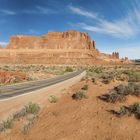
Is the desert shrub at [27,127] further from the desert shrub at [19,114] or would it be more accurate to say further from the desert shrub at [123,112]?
the desert shrub at [123,112]

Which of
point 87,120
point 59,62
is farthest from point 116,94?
point 59,62

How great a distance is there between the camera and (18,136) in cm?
1173

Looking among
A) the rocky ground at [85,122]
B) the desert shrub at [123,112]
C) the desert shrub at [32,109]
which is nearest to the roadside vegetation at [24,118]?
the desert shrub at [32,109]

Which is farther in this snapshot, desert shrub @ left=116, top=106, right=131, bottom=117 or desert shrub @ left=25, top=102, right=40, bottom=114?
desert shrub @ left=25, top=102, right=40, bottom=114

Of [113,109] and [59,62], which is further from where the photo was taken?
[59,62]

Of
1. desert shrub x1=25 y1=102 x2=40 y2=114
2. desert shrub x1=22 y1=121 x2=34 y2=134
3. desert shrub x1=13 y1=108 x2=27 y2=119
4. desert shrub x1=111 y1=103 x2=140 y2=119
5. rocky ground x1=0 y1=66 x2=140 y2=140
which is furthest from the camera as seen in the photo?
desert shrub x1=25 y1=102 x2=40 y2=114

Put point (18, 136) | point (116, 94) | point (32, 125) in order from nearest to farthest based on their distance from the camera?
point (18, 136)
point (32, 125)
point (116, 94)

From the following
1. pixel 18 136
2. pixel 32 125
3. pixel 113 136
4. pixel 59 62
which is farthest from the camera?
pixel 59 62

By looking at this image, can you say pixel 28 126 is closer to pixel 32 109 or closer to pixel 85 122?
pixel 32 109

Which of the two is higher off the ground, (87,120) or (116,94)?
(116,94)

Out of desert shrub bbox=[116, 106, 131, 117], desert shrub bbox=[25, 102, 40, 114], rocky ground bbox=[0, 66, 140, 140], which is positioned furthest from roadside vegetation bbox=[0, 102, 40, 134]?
desert shrub bbox=[116, 106, 131, 117]

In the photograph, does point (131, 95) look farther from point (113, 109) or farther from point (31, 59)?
point (31, 59)

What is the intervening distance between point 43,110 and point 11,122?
309 cm

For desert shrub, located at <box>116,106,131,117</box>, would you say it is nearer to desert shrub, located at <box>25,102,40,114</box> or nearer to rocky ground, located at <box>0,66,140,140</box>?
→ rocky ground, located at <box>0,66,140,140</box>
